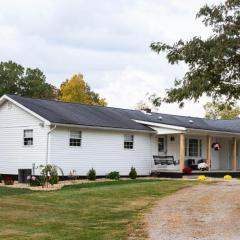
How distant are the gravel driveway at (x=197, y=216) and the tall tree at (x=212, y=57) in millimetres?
3046

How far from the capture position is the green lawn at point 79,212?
Result: 453 inches

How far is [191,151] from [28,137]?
12.2m

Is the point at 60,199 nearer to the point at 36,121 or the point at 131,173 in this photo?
the point at 36,121

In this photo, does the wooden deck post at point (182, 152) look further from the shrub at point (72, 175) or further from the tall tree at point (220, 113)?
the tall tree at point (220, 113)

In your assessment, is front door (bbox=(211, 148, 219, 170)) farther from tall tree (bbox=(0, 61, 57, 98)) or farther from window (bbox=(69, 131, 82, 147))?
tall tree (bbox=(0, 61, 57, 98))

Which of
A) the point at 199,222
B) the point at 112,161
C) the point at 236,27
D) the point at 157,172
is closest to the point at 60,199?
the point at 199,222

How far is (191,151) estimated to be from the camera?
35.2 meters

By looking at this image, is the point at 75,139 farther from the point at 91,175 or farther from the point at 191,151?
the point at 191,151

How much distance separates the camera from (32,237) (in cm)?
1101

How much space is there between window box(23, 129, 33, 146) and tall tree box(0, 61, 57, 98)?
31293 millimetres

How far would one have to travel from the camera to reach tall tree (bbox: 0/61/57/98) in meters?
58.7

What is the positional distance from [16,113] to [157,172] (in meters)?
8.83

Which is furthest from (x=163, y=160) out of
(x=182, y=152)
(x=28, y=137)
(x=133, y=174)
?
(x=28, y=137)

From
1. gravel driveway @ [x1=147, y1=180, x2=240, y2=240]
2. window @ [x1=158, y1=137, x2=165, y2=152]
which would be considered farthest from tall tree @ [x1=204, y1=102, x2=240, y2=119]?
gravel driveway @ [x1=147, y1=180, x2=240, y2=240]
